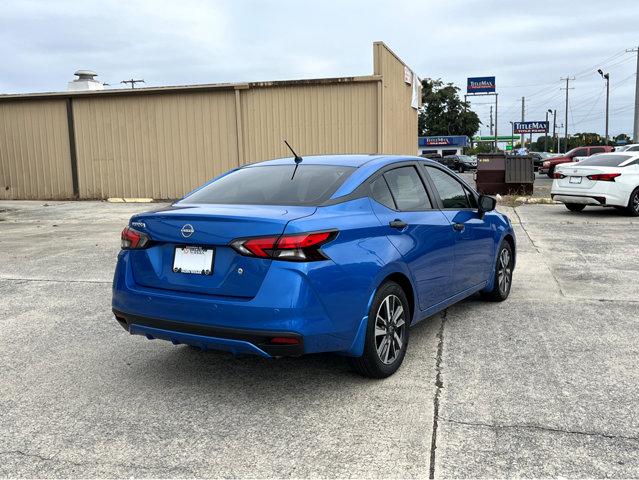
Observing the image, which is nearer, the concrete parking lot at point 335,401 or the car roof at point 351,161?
the concrete parking lot at point 335,401

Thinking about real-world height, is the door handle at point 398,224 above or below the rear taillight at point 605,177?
above

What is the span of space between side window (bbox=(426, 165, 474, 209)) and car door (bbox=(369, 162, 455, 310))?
0.25 meters

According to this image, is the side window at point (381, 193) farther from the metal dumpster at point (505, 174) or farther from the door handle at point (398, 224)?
the metal dumpster at point (505, 174)

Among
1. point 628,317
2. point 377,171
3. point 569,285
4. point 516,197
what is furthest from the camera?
point 516,197

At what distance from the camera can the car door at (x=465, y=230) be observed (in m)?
5.18

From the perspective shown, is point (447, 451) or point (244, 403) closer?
point (447, 451)

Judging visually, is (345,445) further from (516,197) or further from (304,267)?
(516,197)

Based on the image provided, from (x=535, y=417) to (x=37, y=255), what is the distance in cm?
836

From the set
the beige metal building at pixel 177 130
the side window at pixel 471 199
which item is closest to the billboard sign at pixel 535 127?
the beige metal building at pixel 177 130

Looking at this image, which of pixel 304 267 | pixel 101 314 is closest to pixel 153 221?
pixel 304 267

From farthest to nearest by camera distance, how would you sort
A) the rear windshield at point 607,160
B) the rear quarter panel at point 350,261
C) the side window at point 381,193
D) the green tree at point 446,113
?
the green tree at point 446,113
the rear windshield at point 607,160
the side window at point 381,193
the rear quarter panel at point 350,261

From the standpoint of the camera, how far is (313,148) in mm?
19797

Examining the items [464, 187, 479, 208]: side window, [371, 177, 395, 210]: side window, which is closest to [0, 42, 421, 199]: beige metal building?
[464, 187, 479, 208]: side window

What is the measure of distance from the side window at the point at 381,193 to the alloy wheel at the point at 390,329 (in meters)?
0.69
